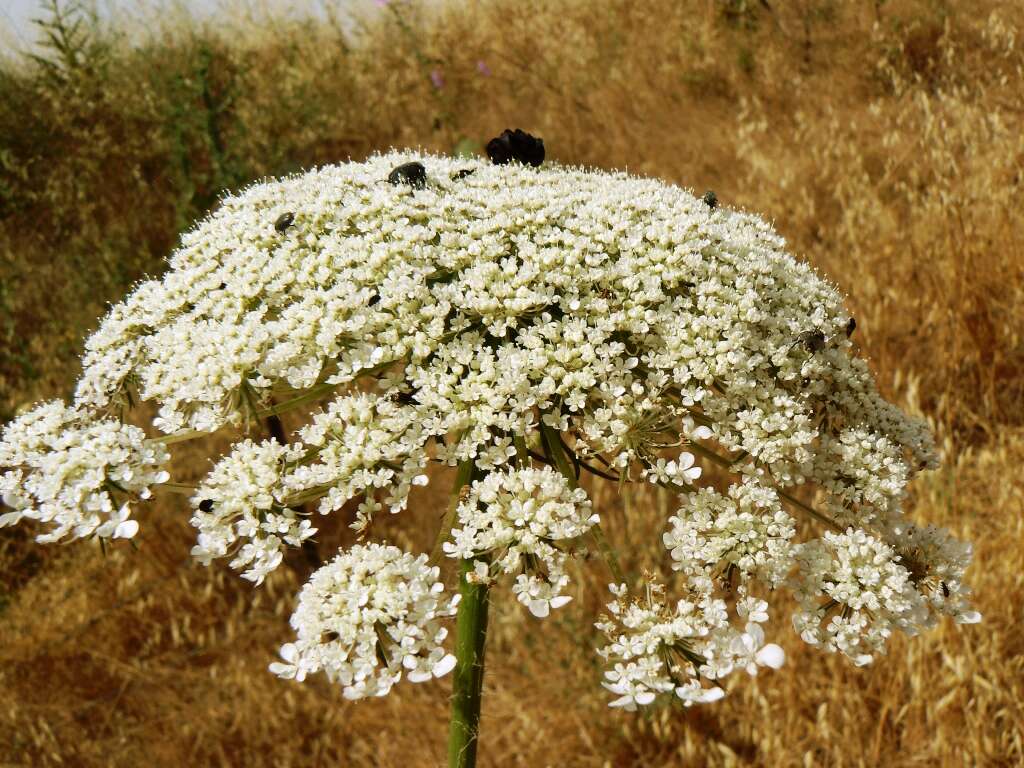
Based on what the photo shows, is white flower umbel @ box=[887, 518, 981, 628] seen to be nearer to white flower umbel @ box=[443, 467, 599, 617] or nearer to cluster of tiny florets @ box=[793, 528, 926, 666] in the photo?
cluster of tiny florets @ box=[793, 528, 926, 666]

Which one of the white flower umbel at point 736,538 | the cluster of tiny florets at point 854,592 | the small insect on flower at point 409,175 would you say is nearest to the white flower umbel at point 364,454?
the white flower umbel at point 736,538

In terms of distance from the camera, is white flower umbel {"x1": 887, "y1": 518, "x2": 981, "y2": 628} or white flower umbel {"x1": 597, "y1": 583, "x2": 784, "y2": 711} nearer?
white flower umbel {"x1": 597, "y1": 583, "x2": 784, "y2": 711}

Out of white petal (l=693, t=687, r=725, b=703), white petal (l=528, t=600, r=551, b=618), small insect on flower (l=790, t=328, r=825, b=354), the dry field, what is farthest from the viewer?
the dry field

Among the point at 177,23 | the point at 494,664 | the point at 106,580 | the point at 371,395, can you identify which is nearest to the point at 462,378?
the point at 371,395

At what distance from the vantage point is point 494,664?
5523 millimetres

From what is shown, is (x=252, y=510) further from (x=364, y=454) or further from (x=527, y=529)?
(x=527, y=529)

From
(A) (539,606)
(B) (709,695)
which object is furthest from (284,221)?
(B) (709,695)

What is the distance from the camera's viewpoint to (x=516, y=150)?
10.5 feet

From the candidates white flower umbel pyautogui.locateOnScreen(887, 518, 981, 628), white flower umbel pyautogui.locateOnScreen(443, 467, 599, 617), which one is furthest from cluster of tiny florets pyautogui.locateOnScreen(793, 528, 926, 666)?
white flower umbel pyautogui.locateOnScreen(443, 467, 599, 617)

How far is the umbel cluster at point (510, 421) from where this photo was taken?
1.98 m

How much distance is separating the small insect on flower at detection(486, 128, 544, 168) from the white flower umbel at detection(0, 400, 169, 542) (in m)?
1.75

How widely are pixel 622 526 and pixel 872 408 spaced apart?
370cm

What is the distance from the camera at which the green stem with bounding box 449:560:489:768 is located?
223cm

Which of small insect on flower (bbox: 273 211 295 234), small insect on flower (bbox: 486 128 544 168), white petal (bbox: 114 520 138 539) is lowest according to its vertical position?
white petal (bbox: 114 520 138 539)
